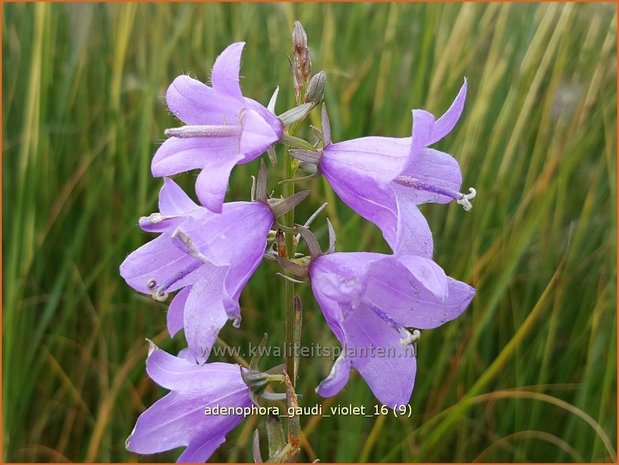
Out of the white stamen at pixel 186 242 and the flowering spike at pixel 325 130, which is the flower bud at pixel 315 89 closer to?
the flowering spike at pixel 325 130

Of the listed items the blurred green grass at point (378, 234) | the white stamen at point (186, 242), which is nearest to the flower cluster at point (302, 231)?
the white stamen at point (186, 242)

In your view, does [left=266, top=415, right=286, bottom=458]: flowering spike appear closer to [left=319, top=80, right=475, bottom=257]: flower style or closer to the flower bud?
[left=319, top=80, right=475, bottom=257]: flower style

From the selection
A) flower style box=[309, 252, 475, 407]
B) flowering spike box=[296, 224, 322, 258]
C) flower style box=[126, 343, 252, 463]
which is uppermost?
flowering spike box=[296, 224, 322, 258]

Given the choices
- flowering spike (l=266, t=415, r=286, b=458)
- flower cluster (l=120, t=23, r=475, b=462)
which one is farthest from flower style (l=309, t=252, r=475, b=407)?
flowering spike (l=266, t=415, r=286, b=458)

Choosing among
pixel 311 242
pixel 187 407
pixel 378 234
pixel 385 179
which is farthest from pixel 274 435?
pixel 378 234

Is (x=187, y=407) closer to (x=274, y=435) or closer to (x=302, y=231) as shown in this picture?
(x=274, y=435)

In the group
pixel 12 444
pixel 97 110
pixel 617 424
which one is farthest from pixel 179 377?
pixel 97 110
